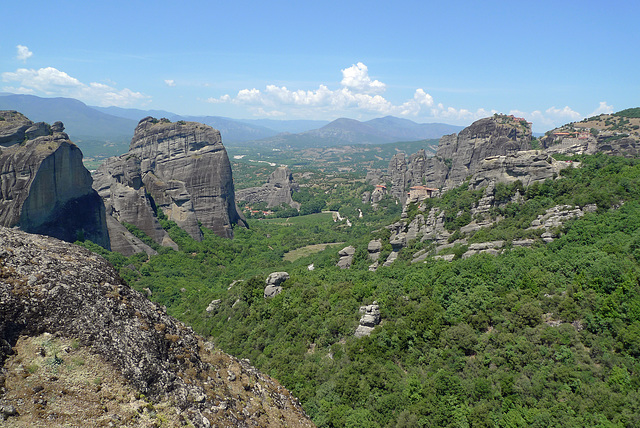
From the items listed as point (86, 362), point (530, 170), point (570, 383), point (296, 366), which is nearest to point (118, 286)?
point (86, 362)

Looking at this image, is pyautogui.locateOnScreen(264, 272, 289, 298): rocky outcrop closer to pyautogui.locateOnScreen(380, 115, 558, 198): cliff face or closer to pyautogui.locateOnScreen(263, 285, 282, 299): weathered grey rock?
pyautogui.locateOnScreen(263, 285, 282, 299): weathered grey rock

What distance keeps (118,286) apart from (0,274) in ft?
9.73

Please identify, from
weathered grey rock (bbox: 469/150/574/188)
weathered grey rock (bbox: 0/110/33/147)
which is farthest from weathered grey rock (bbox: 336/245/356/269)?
weathered grey rock (bbox: 0/110/33/147)

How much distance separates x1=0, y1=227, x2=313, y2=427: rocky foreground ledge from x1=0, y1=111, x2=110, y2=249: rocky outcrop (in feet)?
136

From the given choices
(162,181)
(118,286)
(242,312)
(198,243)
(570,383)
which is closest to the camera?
(118,286)

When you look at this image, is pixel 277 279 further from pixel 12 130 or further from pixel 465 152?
pixel 465 152

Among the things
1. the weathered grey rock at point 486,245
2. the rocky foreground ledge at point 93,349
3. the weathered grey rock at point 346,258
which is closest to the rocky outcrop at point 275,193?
the weathered grey rock at point 346,258

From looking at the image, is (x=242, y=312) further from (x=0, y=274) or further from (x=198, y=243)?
(x=198, y=243)

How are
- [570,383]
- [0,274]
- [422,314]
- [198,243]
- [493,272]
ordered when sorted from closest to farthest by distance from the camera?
[0,274] < [570,383] < [422,314] < [493,272] < [198,243]

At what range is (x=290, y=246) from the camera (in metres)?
79.7

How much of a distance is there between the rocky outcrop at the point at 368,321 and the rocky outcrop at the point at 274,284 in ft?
37.5

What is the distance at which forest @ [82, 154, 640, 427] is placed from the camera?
19.0 meters

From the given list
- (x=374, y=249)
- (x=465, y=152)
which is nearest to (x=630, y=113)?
(x=465, y=152)

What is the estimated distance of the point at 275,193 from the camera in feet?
433
